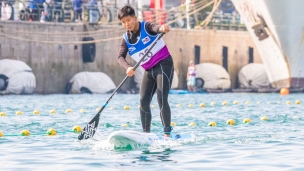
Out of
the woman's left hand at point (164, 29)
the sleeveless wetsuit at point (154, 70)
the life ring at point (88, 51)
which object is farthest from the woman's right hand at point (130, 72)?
the life ring at point (88, 51)

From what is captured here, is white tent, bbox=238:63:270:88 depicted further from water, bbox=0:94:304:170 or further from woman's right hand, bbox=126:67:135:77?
woman's right hand, bbox=126:67:135:77

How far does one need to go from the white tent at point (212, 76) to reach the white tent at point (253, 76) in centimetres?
130

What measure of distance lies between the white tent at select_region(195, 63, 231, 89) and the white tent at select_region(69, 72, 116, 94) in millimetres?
5743

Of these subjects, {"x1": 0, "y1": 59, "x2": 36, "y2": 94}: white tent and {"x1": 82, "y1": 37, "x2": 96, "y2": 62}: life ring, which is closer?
{"x1": 0, "y1": 59, "x2": 36, "y2": 94}: white tent

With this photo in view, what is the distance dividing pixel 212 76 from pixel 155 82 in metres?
25.7

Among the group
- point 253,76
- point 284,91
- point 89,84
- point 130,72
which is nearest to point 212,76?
point 253,76

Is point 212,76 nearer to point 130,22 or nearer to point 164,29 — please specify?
point 130,22

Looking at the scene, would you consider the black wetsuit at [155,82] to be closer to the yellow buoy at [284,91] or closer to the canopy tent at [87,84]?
the yellow buoy at [284,91]

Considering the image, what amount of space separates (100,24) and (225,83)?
638 centimetres

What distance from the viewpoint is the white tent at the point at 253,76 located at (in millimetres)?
38656

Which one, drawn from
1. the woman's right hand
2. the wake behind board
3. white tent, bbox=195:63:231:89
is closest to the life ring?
white tent, bbox=195:63:231:89

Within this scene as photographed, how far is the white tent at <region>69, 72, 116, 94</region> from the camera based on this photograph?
32.9 metres

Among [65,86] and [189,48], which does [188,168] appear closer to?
[65,86]

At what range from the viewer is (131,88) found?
35.4 meters
